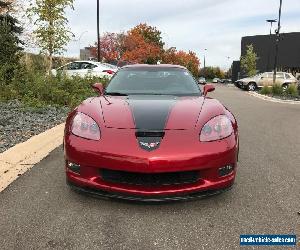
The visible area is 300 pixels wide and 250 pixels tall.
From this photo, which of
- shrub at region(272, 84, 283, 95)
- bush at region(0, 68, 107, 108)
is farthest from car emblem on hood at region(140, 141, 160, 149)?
shrub at region(272, 84, 283, 95)

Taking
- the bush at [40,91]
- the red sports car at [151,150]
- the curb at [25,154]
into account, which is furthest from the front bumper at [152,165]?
the bush at [40,91]

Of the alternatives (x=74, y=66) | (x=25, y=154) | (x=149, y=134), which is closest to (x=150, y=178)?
(x=149, y=134)

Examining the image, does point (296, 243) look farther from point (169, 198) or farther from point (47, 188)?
point (47, 188)

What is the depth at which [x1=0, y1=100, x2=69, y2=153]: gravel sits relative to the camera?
6.35 meters

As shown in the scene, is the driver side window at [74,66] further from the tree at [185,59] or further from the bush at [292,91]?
the tree at [185,59]

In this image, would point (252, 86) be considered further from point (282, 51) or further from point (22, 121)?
point (282, 51)

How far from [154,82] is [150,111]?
60.0 inches

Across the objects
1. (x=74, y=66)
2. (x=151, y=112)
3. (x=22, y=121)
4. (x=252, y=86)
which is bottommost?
(x=252, y=86)

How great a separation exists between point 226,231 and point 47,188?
6.58 feet

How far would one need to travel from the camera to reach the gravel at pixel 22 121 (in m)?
6.35

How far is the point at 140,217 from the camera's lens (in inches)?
139

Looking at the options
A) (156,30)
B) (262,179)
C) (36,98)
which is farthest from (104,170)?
(156,30)

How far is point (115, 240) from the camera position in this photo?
3.09m

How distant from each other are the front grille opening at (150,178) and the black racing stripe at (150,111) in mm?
450
